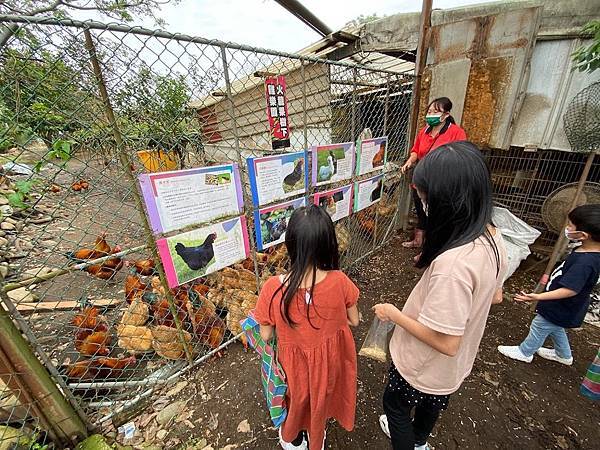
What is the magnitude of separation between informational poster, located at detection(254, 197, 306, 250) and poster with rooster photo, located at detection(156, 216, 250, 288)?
0.45 feet

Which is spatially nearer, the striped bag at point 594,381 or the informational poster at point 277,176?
the striped bag at point 594,381

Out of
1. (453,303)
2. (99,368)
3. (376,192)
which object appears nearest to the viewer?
(453,303)

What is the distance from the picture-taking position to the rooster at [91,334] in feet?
7.48

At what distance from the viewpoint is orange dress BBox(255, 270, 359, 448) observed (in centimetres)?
133

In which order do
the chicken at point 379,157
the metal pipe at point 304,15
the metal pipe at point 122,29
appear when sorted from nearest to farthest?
the metal pipe at point 122,29 → the chicken at point 379,157 → the metal pipe at point 304,15

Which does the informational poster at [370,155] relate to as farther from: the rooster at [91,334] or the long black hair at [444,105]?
the rooster at [91,334]

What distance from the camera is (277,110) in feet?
6.99

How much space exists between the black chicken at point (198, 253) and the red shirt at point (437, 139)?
277cm

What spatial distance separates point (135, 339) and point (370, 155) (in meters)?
3.26

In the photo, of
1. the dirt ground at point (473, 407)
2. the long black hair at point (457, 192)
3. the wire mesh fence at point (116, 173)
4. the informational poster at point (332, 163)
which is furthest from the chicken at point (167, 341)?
the long black hair at point (457, 192)

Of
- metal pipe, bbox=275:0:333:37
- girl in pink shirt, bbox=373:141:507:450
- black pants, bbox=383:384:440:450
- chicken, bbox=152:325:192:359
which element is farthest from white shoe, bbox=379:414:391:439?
metal pipe, bbox=275:0:333:37

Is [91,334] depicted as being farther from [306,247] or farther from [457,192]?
[457,192]

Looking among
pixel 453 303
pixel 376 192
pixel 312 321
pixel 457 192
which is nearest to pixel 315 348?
pixel 312 321

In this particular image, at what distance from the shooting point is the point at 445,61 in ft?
11.9
